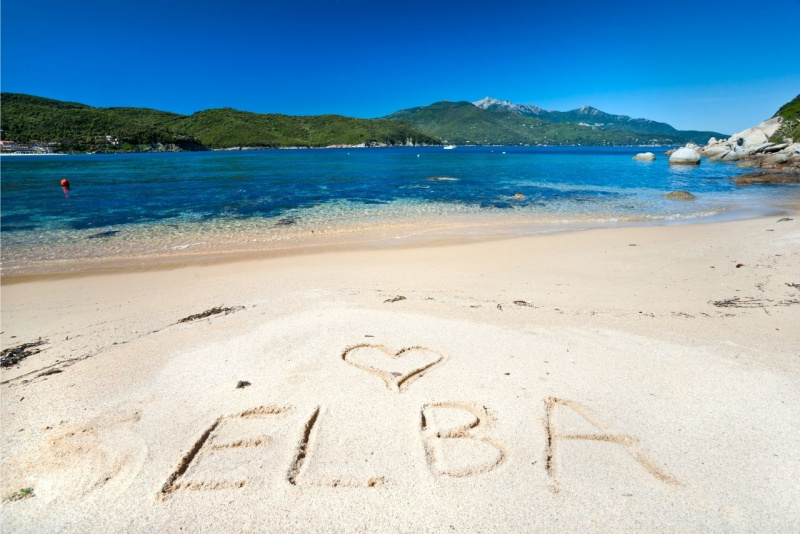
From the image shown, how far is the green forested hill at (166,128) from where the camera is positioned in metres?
111

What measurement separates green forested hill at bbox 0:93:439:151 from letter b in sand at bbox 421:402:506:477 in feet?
477

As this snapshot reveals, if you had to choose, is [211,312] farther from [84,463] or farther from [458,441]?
[458,441]

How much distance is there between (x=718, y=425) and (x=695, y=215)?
16.9 meters

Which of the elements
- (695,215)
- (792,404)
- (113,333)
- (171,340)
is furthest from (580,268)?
(695,215)

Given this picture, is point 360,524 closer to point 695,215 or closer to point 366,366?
point 366,366

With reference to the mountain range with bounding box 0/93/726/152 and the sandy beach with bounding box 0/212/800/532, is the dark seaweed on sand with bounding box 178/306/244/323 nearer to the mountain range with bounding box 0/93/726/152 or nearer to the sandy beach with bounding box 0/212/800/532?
the sandy beach with bounding box 0/212/800/532

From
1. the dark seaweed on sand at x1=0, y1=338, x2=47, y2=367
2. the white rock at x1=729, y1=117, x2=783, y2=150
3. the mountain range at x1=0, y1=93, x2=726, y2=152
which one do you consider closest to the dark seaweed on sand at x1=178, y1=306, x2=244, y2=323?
the dark seaweed on sand at x1=0, y1=338, x2=47, y2=367

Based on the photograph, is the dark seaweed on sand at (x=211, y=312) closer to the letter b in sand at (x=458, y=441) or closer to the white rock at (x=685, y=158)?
the letter b in sand at (x=458, y=441)

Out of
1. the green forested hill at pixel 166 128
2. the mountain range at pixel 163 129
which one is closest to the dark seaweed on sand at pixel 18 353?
the mountain range at pixel 163 129

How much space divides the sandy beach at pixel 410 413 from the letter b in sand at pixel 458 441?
0.02 m

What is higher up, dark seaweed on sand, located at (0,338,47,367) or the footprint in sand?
the footprint in sand

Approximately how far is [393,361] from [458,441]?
51.9 inches

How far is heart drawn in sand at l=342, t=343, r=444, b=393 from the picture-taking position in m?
3.86

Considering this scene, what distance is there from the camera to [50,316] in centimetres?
629
